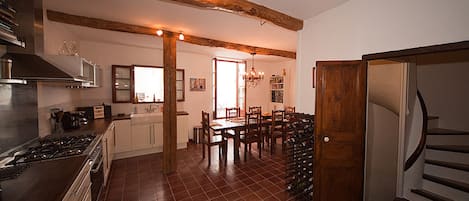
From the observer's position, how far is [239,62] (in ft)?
21.6

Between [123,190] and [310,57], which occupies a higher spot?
[310,57]

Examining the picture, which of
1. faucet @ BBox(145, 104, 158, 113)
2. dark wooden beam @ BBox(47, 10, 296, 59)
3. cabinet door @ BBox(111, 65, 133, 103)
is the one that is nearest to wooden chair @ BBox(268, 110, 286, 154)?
dark wooden beam @ BBox(47, 10, 296, 59)

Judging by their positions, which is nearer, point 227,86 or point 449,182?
point 449,182

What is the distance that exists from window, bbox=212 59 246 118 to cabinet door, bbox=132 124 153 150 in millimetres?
2260

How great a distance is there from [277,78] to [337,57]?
452 cm

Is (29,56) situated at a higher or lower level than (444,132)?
higher

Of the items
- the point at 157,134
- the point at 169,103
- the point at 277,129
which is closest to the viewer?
the point at 169,103

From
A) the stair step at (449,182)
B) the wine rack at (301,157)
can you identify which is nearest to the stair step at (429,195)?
the stair step at (449,182)

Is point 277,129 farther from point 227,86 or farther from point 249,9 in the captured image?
point 249,9

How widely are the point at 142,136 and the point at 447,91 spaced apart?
5719 millimetres

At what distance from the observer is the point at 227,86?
6410 mm

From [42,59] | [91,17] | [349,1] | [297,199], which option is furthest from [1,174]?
[349,1]

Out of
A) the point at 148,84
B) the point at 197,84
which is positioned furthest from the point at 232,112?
the point at 148,84

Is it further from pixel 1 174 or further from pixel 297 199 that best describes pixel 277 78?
pixel 1 174
